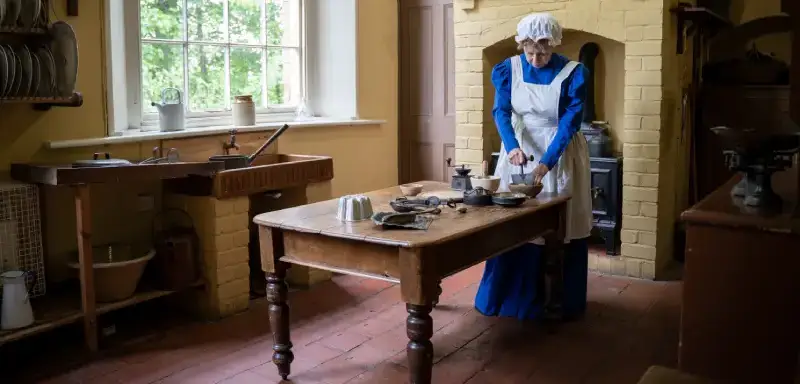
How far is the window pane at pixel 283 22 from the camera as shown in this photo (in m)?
5.29

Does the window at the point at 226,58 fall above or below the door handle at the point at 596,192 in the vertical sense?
above

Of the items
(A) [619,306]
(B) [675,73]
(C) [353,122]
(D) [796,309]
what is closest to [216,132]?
(C) [353,122]

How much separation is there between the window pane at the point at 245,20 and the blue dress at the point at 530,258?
183 centimetres

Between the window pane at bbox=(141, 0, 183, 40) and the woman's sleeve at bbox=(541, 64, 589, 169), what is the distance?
2.31 metres

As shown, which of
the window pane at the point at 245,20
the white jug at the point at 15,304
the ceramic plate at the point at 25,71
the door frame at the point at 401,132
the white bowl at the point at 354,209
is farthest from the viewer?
the door frame at the point at 401,132

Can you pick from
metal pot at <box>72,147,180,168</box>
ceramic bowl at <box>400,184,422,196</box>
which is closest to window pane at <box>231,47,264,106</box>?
metal pot at <box>72,147,180,168</box>

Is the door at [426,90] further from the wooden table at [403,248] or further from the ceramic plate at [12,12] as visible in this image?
the ceramic plate at [12,12]

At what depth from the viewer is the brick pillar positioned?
4043 millimetres

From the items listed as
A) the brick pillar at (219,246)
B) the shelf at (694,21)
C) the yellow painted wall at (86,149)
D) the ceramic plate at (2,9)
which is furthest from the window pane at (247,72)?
the shelf at (694,21)

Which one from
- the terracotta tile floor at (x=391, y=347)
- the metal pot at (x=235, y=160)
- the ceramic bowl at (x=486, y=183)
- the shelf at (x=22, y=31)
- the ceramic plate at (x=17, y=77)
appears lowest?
the terracotta tile floor at (x=391, y=347)

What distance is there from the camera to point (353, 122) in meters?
→ 5.57

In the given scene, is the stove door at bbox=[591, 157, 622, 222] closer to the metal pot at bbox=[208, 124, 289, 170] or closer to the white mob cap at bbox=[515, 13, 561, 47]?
the white mob cap at bbox=[515, 13, 561, 47]

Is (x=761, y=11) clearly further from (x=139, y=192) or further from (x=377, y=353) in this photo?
(x=139, y=192)

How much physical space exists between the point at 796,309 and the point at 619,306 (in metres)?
2.19
